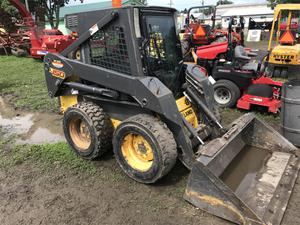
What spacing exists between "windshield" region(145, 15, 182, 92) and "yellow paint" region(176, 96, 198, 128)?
0.77 ft

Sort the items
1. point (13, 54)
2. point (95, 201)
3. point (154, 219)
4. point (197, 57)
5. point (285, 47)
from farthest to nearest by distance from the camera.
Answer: point (13, 54) → point (285, 47) → point (197, 57) → point (95, 201) → point (154, 219)

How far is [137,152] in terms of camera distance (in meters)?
3.43

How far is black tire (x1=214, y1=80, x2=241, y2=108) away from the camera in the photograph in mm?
5809

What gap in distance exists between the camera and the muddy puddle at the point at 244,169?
10.6ft

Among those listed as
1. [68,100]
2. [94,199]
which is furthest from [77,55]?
[94,199]

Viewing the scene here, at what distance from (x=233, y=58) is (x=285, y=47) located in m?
3.96

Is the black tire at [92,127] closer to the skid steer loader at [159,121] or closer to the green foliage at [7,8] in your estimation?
the skid steer loader at [159,121]

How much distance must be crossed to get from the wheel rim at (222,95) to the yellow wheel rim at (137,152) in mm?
3161

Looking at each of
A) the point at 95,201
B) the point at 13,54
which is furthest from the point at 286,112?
the point at 13,54

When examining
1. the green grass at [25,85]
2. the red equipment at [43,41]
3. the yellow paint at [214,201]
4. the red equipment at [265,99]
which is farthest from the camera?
the red equipment at [43,41]

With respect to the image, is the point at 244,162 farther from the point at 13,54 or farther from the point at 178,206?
the point at 13,54

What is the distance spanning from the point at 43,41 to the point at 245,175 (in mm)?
10654

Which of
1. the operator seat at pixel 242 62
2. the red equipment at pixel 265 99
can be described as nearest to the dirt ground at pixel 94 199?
the red equipment at pixel 265 99

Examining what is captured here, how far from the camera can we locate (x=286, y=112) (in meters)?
4.11
